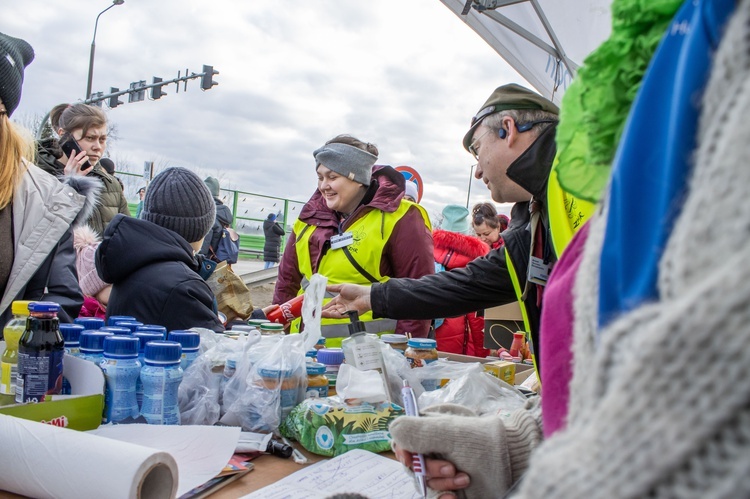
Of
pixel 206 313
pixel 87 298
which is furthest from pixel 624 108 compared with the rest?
pixel 87 298

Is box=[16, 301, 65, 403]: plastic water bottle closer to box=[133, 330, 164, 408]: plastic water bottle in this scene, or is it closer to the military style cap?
box=[133, 330, 164, 408]: plastic water bottle

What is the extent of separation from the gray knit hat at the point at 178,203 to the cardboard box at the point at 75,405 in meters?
1.03

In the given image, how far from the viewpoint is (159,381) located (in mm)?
1421

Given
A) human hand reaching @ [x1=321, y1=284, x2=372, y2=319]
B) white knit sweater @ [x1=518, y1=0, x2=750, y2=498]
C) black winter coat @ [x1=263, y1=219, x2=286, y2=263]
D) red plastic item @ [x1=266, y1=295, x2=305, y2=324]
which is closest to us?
white knit sweater @ [x1=518, y1=0, x2=750, y2=498]

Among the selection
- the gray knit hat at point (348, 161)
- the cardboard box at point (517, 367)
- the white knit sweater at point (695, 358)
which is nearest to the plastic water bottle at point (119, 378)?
the white knit sweater at point (695, 358)

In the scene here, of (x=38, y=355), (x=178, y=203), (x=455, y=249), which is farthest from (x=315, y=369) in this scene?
(x=455, y=249)

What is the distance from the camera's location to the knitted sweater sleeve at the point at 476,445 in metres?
0.99

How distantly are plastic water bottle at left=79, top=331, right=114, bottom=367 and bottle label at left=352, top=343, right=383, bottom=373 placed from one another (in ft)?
2.33

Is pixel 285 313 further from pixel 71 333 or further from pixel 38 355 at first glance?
pixel 38 355

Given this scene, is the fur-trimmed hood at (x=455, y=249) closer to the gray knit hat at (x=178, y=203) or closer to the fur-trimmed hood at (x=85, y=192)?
the gray knit hat at (x=178, y=203)

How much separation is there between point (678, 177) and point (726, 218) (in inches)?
3.1

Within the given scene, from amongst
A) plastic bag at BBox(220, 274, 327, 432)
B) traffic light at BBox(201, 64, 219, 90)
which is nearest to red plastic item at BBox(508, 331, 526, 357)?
plastic bag at BBox(220, 274, 327, 432)

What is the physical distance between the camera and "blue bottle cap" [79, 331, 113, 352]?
1.53 metres

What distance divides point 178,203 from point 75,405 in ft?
4.30
